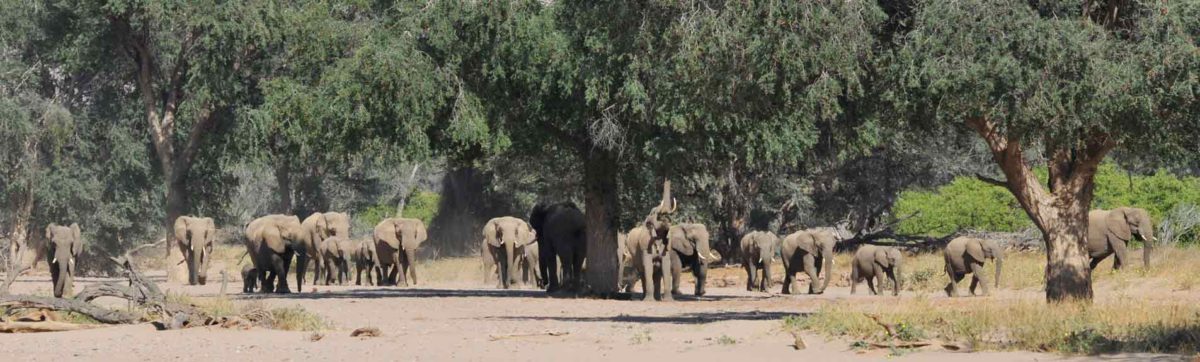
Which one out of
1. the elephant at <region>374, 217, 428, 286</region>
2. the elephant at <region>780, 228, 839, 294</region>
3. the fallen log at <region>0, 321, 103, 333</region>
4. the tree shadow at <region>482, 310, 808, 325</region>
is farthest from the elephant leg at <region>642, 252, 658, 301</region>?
the fallen log at <region>0, 321, 103, 333</region>

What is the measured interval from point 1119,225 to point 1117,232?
0.17 metres

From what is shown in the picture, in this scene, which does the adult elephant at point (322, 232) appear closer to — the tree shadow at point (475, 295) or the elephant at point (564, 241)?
the tree shadow at point (475, 295)

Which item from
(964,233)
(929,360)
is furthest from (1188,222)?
(929,360)

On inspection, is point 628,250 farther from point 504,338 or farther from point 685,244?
point 504,338

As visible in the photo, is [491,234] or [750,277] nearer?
[750,277]

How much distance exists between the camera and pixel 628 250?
1531 inches

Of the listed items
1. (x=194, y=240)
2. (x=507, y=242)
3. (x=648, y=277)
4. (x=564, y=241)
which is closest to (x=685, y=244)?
(x=648, y=277)

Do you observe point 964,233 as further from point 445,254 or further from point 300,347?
point 300,347

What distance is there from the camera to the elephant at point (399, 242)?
4431 centimetres

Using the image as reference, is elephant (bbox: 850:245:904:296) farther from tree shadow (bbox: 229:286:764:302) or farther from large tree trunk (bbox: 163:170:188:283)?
large tree trunk (bbox: 163:170:188:283)

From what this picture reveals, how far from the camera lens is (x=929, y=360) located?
1747 cm

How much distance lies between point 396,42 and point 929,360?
16092 millimetres

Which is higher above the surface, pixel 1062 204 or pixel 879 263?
pixel 1062 204

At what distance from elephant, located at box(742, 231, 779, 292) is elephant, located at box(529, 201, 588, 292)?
4.75 meters
